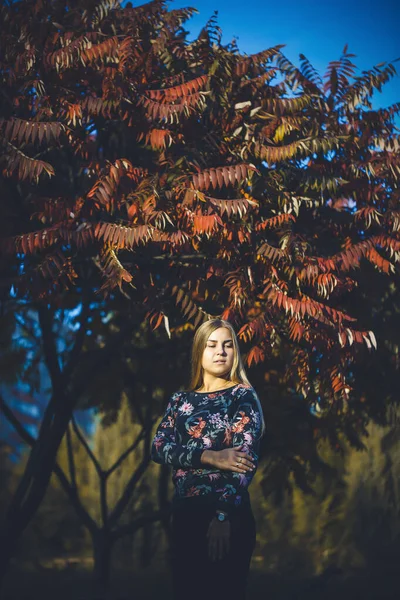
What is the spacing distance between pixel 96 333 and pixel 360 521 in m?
4.98

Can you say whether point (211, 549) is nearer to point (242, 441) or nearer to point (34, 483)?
point (242, 441)

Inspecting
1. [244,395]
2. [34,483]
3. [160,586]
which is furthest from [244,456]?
[160,586]

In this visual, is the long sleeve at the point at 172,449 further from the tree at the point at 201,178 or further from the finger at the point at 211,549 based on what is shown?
the tree at the point at 201,178

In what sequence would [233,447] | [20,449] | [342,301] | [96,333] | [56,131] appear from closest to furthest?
[233,447] < [56,131] < [342,301] < [96,333] < [20,449]

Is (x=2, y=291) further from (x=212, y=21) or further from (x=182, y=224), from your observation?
(x=212, y=21)

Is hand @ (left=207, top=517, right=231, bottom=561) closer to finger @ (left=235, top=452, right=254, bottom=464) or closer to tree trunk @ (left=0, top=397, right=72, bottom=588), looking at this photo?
finger @ (left=235, top=452, right=254, bottom=464)

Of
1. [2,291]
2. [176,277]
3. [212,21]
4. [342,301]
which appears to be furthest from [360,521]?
[212,21]

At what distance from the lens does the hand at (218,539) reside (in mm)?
3293

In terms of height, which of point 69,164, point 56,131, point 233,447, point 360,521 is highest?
point 69,164

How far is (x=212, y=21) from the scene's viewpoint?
6.46m

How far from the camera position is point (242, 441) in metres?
3.46

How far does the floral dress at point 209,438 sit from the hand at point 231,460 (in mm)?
42

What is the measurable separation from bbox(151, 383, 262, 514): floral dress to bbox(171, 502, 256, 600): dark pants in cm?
8

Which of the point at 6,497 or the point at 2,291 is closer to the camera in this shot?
the point at 2,291
